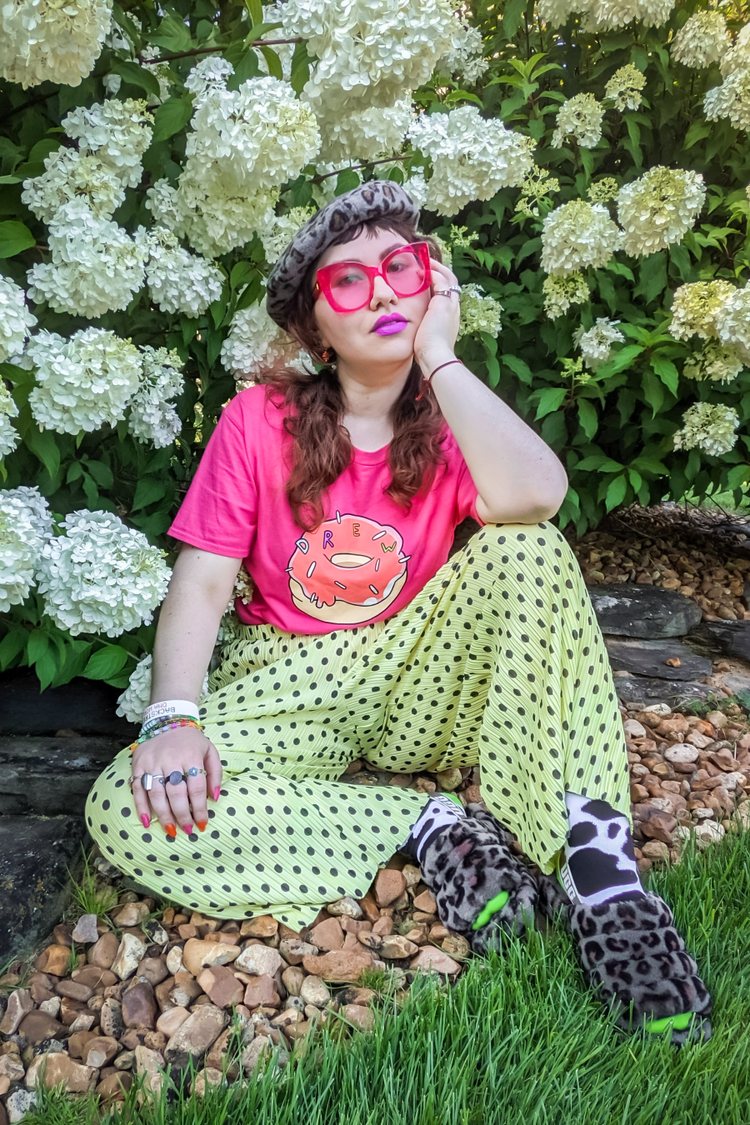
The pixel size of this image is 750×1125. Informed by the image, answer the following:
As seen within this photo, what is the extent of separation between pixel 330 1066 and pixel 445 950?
45cm

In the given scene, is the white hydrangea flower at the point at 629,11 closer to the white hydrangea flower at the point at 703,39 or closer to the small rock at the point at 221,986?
the white hydrangea flower at the point at 703,39

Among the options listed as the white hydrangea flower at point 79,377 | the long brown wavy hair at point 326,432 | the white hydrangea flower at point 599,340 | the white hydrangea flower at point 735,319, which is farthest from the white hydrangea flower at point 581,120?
the white hydrangea flower at point 79,377

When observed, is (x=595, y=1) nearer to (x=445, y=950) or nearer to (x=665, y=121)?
(x=665, y=121)

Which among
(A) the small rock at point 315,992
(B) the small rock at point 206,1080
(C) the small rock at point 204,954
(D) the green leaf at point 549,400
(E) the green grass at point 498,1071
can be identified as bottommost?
(C) the small rock at point 204,954

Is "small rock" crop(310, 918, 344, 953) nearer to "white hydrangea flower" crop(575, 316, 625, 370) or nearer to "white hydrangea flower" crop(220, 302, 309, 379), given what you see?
"white hydrangea flower" crop(220, 302, 309, 379)


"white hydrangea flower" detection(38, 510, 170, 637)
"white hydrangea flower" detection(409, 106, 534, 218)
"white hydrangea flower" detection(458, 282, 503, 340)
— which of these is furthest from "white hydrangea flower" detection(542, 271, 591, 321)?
"white hydrangea flower" detection(38, 510, 170, 637)

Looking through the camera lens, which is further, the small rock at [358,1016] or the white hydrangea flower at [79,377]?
the white hydrangea flower at [79,377]

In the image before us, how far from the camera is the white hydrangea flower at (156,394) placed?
6.82ft

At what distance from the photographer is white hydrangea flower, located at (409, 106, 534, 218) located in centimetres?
245

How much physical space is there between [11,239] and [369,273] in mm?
762

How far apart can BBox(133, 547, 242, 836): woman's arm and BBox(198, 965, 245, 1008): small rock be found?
10.9 inches

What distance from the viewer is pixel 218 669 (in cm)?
239

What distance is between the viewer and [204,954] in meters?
1.74

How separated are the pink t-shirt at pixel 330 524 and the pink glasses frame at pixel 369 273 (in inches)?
12.8
